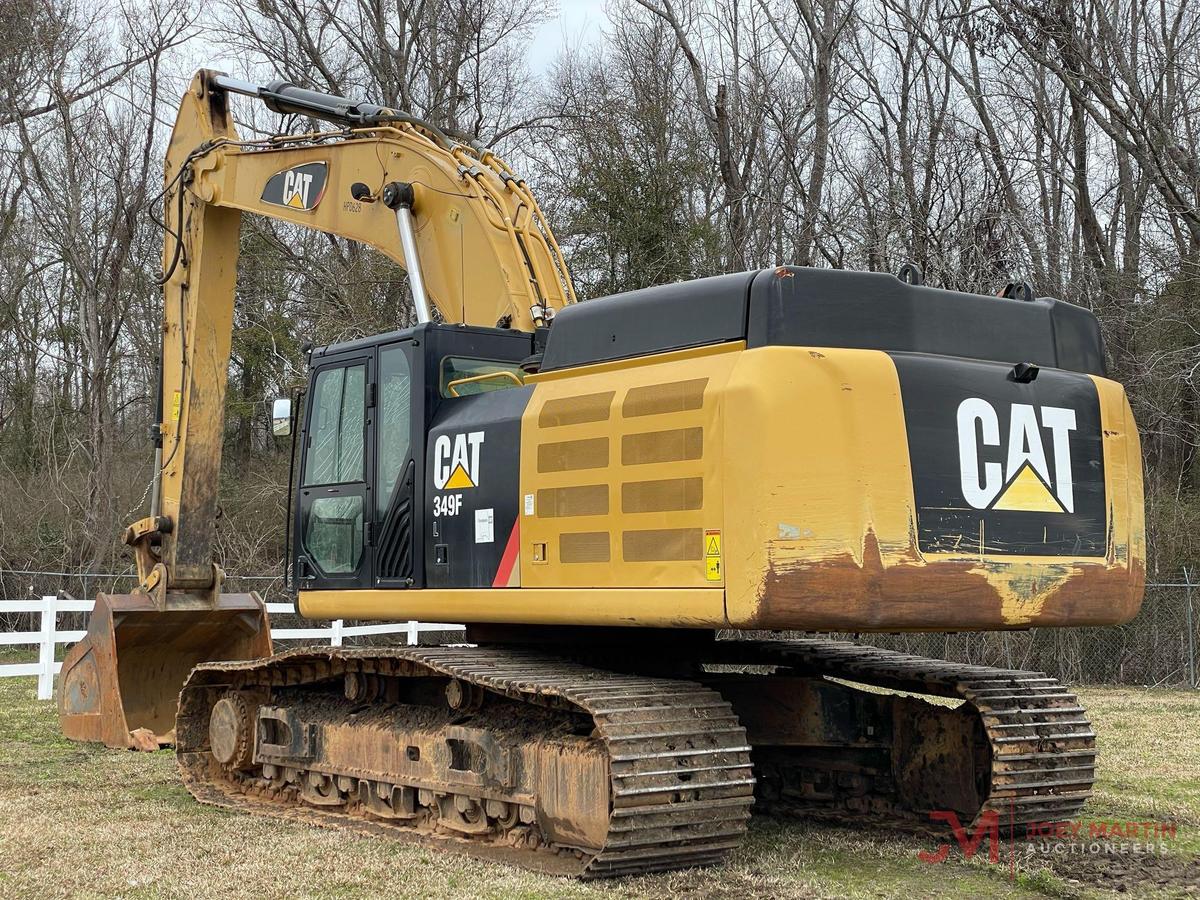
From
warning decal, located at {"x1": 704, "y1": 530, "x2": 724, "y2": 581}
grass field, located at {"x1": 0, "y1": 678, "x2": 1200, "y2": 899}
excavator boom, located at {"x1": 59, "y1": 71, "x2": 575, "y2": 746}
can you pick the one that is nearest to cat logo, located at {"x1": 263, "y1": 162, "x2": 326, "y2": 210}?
excavator boom, located at {"x1": 59, "y1": 71, "x2": 575, "y2": 746}

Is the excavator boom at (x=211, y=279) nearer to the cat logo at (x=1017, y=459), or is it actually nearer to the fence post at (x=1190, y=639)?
the cat logo at (x=1017, y=459)

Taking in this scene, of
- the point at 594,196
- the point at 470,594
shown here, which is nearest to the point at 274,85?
the point at 470,594

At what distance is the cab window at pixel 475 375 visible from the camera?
8.02 metres

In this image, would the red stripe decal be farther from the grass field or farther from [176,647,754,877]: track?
the grass field

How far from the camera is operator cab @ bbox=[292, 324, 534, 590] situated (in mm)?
7555

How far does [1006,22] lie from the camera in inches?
746

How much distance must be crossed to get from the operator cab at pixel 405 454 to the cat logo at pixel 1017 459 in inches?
90.1

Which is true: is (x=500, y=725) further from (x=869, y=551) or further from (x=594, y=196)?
(x=594, y=196)

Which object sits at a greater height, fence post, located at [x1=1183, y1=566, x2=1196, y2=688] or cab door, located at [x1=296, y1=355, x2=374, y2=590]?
cab door, located at [x1=296, y1=355, x2=374, y2=590]

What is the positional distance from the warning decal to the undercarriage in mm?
744

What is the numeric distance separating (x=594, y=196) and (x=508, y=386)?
1642 cm

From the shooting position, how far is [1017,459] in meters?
6.73

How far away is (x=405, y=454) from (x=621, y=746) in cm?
248

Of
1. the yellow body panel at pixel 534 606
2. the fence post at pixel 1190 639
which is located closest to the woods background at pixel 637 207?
the fence post at pixel 1190 639
